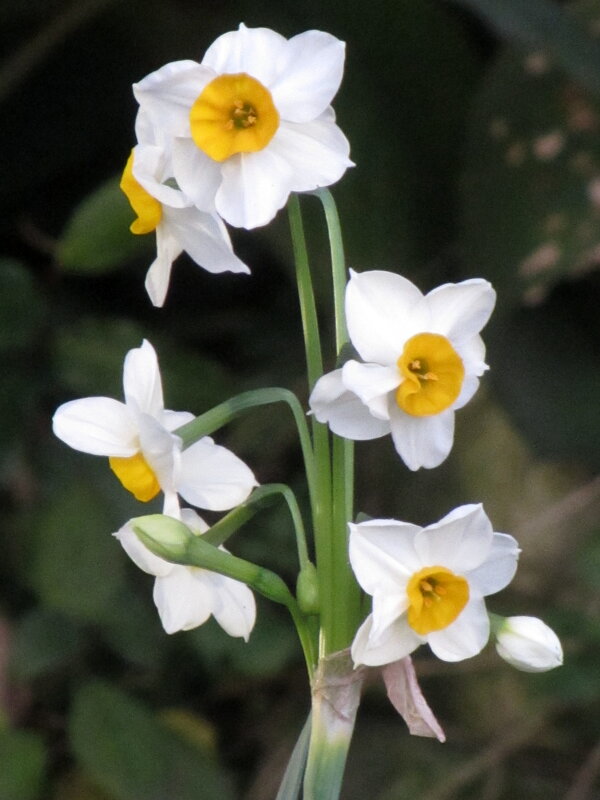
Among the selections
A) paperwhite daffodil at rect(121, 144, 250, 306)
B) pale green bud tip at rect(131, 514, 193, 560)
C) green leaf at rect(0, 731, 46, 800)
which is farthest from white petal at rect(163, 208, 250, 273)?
green leaf at rect(0, 731, 46, 800)

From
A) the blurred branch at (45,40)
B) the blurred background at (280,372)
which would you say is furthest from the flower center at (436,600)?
the blurred branch at (45,40)

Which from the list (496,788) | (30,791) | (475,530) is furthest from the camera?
(496,788)

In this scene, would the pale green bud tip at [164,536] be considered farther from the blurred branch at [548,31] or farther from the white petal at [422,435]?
the blurred branch at [548,31]

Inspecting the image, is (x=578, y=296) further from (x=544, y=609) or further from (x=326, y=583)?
(x=326, y=583)

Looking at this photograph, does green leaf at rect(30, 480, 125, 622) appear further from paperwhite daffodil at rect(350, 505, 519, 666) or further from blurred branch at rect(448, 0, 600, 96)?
paperwhite daffodil at rect(350, 505, 519, 666)

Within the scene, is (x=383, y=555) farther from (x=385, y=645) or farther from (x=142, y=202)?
(x=142, y=202)

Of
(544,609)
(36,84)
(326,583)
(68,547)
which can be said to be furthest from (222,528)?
(36,84)

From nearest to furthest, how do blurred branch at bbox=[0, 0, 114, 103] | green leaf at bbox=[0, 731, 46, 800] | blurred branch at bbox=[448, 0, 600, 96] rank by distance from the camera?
blurred branch at bbox=[448, 0, 600, 96]
green leaf at bbox=[0, 731, 46, 800]
blurred branch at bbox=[0, 0, 114, 103]
